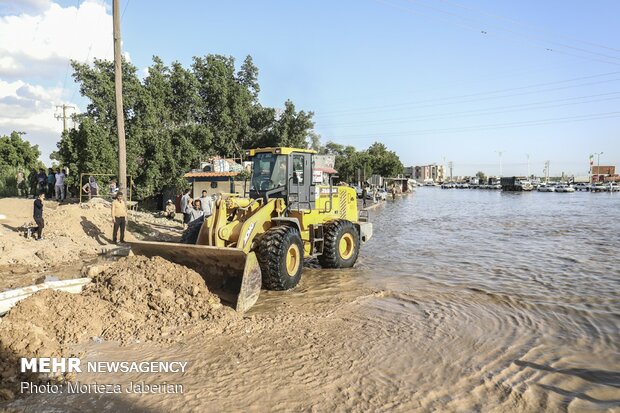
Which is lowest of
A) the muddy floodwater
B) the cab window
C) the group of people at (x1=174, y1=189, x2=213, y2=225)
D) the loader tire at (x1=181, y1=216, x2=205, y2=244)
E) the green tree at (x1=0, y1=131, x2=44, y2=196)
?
the muddy floodwater

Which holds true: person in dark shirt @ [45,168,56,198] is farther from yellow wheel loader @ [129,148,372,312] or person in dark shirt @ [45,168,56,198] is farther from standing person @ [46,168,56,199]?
yellow wheel loader @ [129,148,372,312]

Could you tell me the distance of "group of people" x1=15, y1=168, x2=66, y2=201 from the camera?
20.4m

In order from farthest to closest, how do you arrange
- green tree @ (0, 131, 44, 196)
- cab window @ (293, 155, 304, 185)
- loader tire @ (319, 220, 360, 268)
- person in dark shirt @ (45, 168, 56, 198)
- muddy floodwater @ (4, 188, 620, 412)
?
green tree @ (0, 131, 44, 196)
person in dark shirt @ (45, 168, 56, 198)
loader tire @ (319, 220, 360, 268)
cab window @ (293, 155, 304, 185)
muddy floodwater @ (4, 188, 620, 412)

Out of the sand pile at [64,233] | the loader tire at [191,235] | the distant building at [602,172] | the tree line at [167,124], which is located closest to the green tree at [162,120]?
the tree line at [167,124]

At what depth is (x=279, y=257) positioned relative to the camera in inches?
317

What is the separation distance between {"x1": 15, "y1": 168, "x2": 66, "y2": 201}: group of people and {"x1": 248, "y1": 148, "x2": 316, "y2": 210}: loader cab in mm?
14464

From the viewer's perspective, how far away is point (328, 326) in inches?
264

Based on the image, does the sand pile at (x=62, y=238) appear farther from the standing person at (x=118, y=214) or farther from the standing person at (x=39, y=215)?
the standing person at (x=118, y=214)

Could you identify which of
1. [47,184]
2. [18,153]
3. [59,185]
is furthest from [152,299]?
[18,153]

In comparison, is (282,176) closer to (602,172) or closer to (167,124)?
(167,124)

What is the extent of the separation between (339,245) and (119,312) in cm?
560

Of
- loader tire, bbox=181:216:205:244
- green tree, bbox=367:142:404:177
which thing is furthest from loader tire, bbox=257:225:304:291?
green tree, bbox=367:142:404:177

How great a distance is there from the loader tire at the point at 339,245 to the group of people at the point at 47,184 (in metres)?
15.3

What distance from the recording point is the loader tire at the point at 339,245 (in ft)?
34.5
